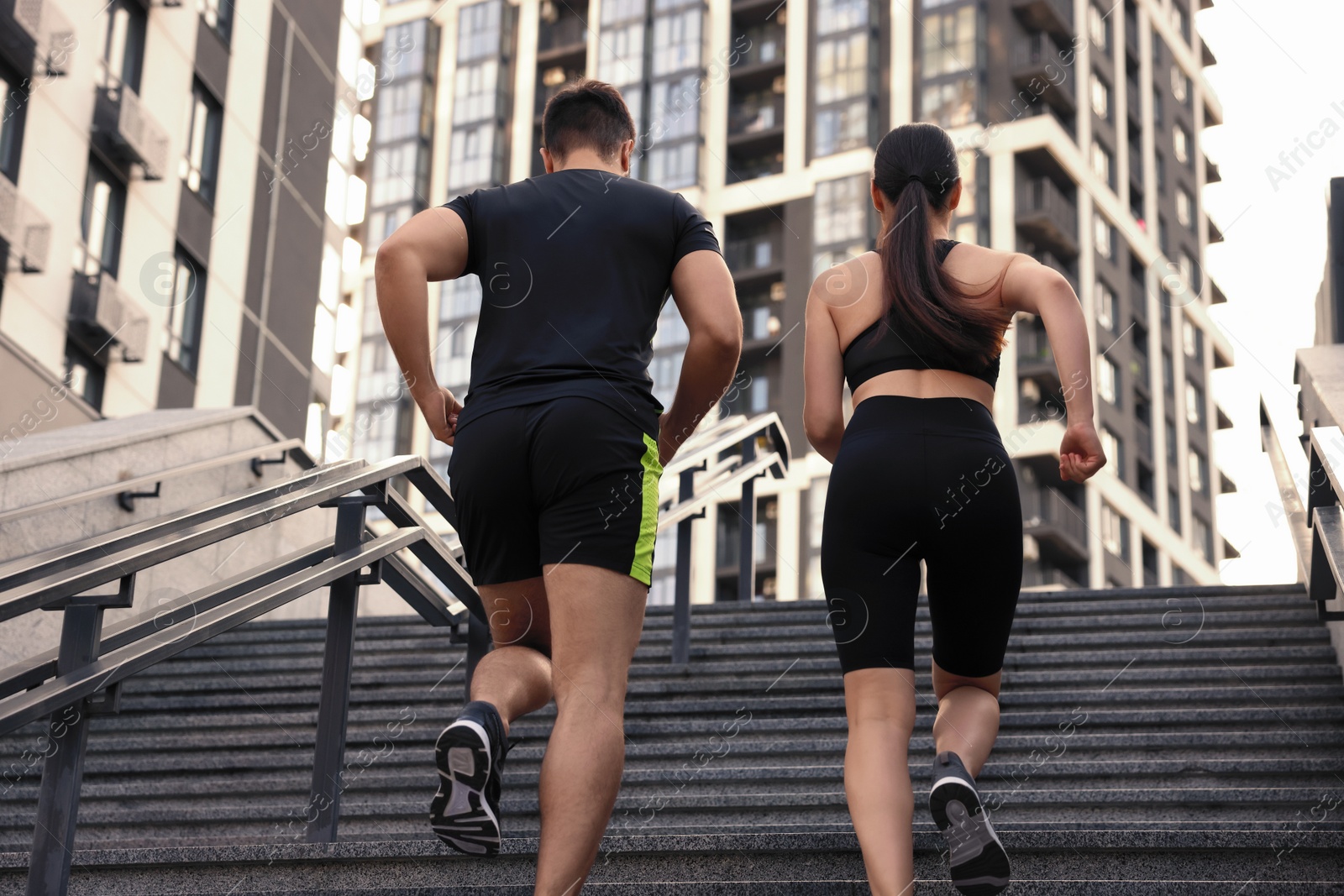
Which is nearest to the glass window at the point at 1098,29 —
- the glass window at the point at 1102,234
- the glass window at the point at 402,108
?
the glass window at the point at 1102,234

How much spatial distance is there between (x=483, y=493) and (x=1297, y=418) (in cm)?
519

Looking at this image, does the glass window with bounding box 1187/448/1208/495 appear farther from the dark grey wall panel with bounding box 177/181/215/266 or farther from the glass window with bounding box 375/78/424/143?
the dark grey wall panel with bounding box 177/181/215/266

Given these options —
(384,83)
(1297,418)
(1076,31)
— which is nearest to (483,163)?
(384,83)

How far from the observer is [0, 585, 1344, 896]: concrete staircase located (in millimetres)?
3441

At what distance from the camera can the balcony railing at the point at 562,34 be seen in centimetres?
5622

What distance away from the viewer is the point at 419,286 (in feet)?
10.8

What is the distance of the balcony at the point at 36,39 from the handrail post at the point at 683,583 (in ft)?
47.8

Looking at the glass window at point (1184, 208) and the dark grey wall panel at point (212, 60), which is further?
the glass window at point (1184, 208)

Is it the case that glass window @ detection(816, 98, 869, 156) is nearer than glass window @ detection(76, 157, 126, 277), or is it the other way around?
glass window @ detection(76, 157, 126, 277)

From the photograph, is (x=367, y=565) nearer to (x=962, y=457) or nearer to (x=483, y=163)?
(x=962, y=457)

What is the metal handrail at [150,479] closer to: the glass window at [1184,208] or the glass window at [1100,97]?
the glass window at [1100,97]

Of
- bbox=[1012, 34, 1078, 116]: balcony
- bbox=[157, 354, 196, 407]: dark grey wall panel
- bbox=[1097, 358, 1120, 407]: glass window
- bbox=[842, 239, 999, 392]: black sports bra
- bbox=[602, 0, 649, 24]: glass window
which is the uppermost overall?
bbox=[602, 0, 649, 24]: glass window

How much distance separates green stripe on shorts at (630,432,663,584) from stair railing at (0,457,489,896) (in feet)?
3.60

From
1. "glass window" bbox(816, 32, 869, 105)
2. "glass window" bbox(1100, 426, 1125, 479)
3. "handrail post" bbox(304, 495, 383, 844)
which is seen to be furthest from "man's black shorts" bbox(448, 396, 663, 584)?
"glass window" bbox(816, 32, 869, 105)
